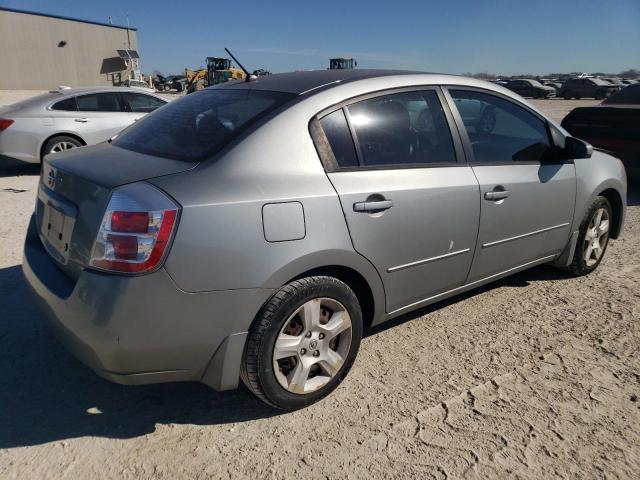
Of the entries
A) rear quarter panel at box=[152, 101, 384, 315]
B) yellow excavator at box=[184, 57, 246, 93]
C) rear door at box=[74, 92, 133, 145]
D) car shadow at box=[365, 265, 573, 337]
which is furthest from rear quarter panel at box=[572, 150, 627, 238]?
yellow excavator at box=[184, 57, 246, 93]

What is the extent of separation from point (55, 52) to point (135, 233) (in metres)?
46.9

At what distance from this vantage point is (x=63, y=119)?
25.6 feet

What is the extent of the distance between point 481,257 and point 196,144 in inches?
76.3

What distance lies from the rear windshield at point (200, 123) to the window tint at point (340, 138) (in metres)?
0.25

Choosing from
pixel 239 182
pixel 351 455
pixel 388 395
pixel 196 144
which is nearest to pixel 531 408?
pixel 388 395

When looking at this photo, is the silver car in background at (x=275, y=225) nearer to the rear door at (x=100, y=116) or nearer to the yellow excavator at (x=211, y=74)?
the rear door at (x=100, y=116)

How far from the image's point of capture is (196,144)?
8.13 feet

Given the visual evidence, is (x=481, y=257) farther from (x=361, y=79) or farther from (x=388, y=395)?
(x=361, y=79)

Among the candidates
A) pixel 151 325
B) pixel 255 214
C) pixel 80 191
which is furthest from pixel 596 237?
pixel 80 191

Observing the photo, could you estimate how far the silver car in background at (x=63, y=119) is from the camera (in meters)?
7.54

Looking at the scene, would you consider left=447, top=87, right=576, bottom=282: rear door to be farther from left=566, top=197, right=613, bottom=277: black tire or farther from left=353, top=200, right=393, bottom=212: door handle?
left=353, top=200, right=393, bottom=212: door handle

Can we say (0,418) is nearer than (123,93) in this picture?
Yes

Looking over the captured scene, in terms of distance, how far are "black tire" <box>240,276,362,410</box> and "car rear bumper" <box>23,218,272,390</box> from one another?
53mm

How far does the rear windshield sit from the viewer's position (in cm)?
244
